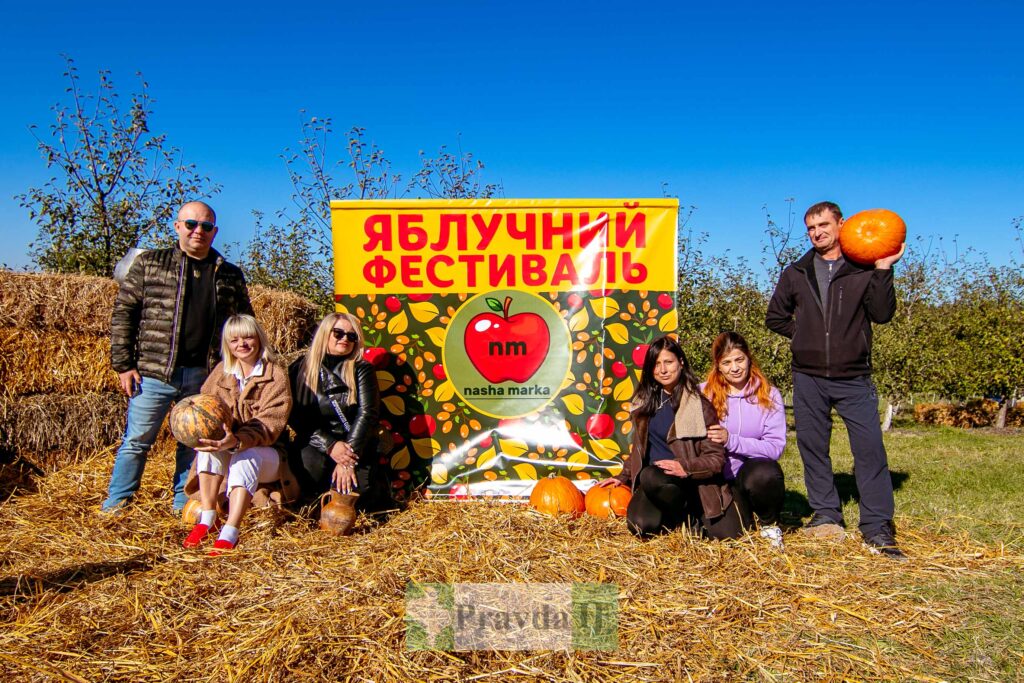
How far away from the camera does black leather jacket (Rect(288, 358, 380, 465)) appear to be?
5.20 metres

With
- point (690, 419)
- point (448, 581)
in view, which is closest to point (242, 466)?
point (448, 581)

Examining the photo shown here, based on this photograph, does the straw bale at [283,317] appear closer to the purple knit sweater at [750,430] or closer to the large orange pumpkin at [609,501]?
the large orange pumpkin at [609,501]

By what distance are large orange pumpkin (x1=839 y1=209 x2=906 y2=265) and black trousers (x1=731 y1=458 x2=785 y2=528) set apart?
4.76 feet

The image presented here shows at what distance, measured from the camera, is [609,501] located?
5.34 m

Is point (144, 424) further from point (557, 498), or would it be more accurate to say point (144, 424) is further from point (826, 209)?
point (826, 209)

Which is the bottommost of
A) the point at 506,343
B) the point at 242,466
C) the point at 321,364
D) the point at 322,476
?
the point at 322,476

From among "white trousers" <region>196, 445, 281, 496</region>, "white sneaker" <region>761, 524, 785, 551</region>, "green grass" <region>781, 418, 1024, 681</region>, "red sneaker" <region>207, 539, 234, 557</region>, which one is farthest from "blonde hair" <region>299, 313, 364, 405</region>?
"green grass" <region>781, 418, 1024, 681</region>

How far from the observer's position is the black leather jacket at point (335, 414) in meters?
5.20

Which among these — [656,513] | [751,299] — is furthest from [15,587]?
[751,299]

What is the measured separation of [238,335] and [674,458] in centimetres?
301

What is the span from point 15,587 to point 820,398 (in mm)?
4905

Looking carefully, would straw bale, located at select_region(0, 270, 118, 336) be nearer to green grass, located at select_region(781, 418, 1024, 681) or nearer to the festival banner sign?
the festival banner sign

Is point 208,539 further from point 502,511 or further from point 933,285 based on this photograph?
point 933,285

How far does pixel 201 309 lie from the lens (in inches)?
210
